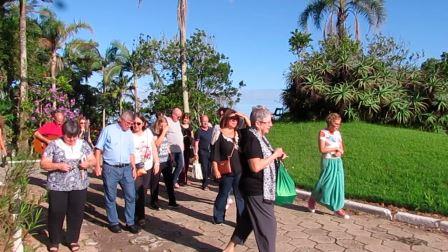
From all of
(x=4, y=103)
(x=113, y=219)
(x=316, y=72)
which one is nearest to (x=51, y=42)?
(x=4, y=103)

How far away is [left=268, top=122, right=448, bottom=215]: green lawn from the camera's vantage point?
7797 mm

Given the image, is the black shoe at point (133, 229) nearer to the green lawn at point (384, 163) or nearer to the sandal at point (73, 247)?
the sandal at point (73, 247)

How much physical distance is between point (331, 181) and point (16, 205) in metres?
4.75

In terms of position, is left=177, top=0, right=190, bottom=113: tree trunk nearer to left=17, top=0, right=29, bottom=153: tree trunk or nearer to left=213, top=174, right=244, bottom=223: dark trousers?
left=17, top=0, right=29, bottom=153: tree trunk

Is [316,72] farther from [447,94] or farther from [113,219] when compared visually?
[113,219]

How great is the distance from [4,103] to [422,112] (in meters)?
17.2

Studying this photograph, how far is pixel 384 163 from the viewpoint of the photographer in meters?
10.1

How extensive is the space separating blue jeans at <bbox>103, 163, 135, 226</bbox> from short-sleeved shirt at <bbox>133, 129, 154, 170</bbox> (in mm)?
458

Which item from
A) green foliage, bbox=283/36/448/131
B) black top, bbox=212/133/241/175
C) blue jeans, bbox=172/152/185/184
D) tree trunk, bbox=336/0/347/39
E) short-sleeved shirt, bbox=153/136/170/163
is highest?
tree trunk, bbox=336/0/347/39

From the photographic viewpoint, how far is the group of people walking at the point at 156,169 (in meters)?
4.66

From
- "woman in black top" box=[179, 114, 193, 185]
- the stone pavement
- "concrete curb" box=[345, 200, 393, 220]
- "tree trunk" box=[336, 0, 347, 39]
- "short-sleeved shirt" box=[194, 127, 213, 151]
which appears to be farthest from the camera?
"tree trunk" box=[336, 0, 347, 39]

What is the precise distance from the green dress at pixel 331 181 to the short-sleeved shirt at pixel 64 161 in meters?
3.57

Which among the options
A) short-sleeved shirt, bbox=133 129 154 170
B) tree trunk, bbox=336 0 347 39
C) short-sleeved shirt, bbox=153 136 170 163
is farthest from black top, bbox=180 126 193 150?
tree trunk, bbox=336 0 347 39

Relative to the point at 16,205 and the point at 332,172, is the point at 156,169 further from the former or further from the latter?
the point at 16,205
